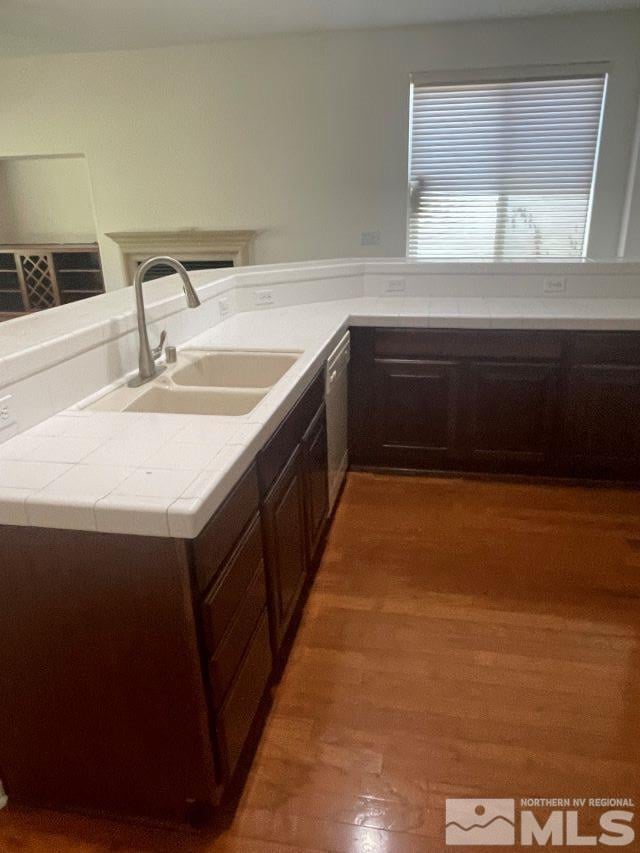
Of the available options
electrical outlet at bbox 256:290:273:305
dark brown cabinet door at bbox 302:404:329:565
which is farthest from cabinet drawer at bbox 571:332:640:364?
electrical outlet at bbox 256:290:273:305

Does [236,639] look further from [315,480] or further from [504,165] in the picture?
[504,165]

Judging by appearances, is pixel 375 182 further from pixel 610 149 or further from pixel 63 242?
pixel 63 242

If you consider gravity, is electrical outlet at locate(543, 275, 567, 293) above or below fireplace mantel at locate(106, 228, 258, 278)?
below

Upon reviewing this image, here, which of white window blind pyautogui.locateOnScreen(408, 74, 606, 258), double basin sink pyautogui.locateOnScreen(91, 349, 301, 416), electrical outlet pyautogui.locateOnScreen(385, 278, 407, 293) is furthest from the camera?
white window blind pyautogui.locateOnScreen(408, 74, 606, 258)

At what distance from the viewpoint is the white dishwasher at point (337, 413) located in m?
2.37

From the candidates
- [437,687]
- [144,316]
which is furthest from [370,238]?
[437,687]

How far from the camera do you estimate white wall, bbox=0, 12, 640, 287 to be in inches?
181

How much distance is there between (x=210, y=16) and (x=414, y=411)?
3581 millimetres

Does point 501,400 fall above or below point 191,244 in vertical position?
below

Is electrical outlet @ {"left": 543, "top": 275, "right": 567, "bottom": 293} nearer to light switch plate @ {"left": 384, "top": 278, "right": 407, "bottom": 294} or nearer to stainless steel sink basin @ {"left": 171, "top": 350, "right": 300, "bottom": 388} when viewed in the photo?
light switch plate @ {"left": 384, "top": 278, "right": 407, "bottom": 294}

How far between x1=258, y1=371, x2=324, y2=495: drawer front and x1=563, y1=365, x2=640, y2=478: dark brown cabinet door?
4.27ft

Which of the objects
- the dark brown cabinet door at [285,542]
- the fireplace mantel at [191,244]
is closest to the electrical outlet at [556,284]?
the dark brown cabinet door at [285,542]

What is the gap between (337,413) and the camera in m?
2.57

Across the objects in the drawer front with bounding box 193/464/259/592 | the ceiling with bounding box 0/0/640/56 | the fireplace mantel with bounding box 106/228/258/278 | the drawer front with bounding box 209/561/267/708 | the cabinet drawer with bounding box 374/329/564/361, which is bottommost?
the drawer front with bounding box 209/561/267/708
